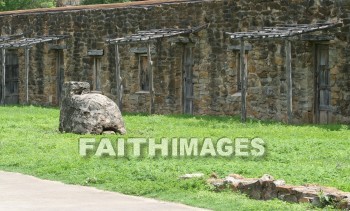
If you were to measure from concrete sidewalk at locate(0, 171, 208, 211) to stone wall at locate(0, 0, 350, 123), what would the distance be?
42.5 feet

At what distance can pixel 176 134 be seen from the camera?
2089cm

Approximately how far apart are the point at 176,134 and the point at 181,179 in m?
7.56

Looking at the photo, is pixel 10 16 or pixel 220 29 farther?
pixel 10 16

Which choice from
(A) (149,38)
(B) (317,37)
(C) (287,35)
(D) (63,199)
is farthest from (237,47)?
(D) (63,199)

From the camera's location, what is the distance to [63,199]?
1221 centimetres

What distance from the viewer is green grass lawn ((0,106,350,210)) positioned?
12.7 metres

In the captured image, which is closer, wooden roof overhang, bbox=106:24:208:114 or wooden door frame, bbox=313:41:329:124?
wooden door frame, bbox=313:41:329:124

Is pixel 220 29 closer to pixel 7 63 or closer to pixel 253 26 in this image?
pixel 253 26

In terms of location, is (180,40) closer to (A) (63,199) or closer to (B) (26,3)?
(A) (63,199)

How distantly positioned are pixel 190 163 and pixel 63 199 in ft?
11.7

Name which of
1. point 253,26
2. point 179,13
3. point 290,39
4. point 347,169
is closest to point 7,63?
point 179,13

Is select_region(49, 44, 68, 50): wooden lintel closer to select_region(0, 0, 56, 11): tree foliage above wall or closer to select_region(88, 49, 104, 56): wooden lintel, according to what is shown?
select_region(88, 49, 104, 56): wooden lintel

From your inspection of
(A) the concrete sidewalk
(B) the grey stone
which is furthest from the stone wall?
(A) the concrete sidewalk

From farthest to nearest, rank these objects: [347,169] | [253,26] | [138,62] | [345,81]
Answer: [138,62]
[253,26]
[345,81]
[347,169]
